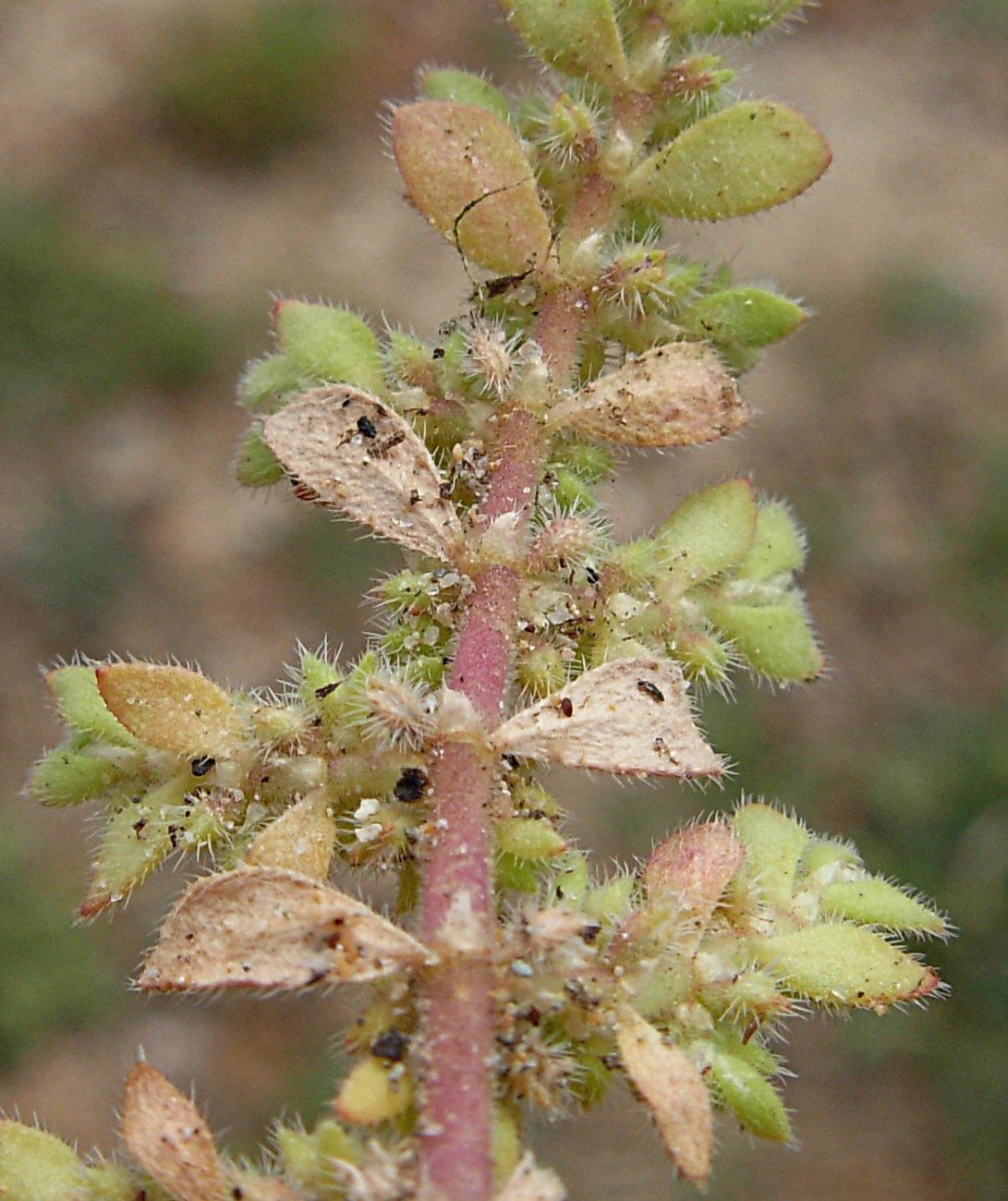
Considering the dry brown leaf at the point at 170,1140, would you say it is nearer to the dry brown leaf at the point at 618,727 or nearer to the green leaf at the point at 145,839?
the green leaf at the point at 145,839

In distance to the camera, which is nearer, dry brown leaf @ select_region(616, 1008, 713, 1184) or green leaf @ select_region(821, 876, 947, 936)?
dry brown leaf @ select_region(616, 1008, 713, 1184)

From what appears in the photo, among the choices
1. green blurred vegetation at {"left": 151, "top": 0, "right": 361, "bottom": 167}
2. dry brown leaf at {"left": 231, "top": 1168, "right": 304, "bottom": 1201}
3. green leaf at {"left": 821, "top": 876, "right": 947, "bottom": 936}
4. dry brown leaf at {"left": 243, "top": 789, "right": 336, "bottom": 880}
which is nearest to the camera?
dry brown leaf at {"left": 231, "top": 1168, "right": 304, "bottom": 1201}

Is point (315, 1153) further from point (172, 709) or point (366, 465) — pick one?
point (366, 465)

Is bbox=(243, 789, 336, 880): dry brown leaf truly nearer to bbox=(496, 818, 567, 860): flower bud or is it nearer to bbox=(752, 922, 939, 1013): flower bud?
bbox=(496, 818, 567, 860): flower bud

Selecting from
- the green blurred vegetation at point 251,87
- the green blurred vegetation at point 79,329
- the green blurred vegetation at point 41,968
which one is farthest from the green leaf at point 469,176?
the green blurred vegetation at point 251,87

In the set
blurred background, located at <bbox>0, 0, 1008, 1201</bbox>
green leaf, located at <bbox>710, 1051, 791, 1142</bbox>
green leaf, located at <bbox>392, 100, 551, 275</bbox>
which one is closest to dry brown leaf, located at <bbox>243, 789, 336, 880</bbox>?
green leaf, located at <bbox>710, 1051, 791, 1142</bbox>

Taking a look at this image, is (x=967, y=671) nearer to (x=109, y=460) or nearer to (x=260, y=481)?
(x=109, y=460)
